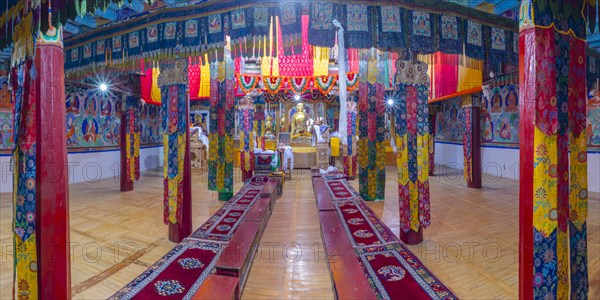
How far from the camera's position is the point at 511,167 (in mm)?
8258

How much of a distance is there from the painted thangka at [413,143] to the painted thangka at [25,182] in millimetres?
3376

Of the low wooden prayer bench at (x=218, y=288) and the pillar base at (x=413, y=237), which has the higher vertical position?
the low wooden prayer bench at (x=218, y=288)

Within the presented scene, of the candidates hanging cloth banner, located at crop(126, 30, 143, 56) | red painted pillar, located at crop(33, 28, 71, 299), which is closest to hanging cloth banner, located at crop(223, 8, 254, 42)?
hanging cloth banner, located at crop(126, 30, 143, 56)

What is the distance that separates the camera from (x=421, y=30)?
315cm

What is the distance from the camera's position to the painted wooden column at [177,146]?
3799 mm

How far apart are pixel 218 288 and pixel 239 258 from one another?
1.43ft

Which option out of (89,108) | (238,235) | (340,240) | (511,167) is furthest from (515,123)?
(89,108)

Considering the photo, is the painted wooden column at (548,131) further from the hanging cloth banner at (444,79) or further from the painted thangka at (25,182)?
the hanging cloth banner at (444,79)

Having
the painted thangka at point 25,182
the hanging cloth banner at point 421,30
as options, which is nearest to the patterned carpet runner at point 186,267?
the painted thangka at point 25,182

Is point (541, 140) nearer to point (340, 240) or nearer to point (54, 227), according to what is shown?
point (340, 240)

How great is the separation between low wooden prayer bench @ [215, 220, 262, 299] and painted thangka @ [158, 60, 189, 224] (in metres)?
1.13

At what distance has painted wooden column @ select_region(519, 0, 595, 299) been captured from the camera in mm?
1562

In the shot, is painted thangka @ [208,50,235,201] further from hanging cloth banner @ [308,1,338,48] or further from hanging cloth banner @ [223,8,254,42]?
hanging cloth banner @ [308,1,338,48]

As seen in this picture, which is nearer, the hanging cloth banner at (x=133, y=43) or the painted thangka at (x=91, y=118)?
the hanging cloth banner at (x=133, y=43)
